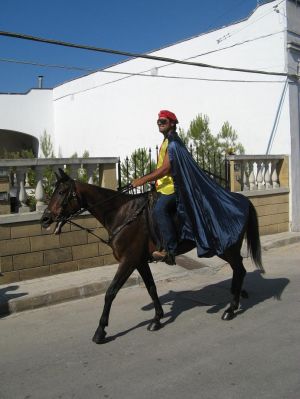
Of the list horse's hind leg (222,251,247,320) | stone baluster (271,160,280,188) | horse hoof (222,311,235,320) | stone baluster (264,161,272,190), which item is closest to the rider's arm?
horse's hind leg (222,251,247,320)

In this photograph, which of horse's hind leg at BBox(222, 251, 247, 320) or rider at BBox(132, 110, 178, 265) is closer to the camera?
rider at BBox(132, 110, 178, 265)

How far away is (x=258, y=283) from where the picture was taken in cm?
698

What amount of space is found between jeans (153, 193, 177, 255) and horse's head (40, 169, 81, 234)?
0.89 m

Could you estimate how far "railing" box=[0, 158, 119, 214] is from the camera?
6848 millimetres

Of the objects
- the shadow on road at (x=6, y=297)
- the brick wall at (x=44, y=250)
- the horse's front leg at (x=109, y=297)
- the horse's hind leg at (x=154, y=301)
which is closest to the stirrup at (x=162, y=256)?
the horse's hind leg at (x=154, y=301)

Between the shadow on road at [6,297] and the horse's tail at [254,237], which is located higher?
the horse's tail at [254,237]

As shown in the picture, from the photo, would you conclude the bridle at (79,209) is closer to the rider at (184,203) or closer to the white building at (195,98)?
the rider at (184,203)

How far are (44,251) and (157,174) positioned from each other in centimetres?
296

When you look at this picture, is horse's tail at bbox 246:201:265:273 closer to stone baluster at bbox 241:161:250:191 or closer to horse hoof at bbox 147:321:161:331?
horse hoof at bbox 147:321:161:331

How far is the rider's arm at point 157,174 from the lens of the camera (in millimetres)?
4891

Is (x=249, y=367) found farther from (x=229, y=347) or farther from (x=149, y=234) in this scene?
(x=149, y=234)

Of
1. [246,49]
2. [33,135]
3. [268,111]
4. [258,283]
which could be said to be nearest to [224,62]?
[246,49]

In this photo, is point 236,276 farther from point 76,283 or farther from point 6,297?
point 6,297

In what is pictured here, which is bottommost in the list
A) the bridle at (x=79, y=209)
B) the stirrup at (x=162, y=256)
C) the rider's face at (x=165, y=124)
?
the stirrup at (x=162, y=256)
